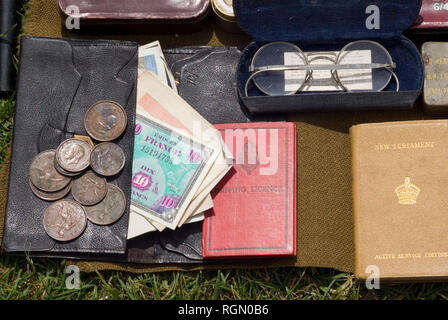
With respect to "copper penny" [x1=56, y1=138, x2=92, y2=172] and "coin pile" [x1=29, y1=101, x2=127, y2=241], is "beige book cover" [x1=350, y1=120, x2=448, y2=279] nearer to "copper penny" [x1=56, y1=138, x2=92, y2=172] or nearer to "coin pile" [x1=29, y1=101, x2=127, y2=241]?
"coin pile" [x1=29, y1=101, x2=127, y2=241]

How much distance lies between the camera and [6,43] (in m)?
2.24

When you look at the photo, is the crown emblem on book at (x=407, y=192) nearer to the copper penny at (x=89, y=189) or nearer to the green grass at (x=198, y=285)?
the green grass at (x=198, y=285)

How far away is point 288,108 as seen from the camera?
2078mm

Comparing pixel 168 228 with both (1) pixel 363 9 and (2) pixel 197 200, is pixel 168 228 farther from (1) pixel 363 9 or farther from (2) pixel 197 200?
(1) pixel 363 9

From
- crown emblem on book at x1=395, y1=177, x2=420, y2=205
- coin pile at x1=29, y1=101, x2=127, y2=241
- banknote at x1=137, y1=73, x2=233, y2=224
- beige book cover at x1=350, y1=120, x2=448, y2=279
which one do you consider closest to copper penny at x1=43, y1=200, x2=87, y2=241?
coin pile at x1=29, y1=101, x2=127, y2=241

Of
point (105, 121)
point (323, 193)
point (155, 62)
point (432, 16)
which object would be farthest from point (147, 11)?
point (432, 16)

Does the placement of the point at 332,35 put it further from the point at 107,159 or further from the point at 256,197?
the point at 107,159

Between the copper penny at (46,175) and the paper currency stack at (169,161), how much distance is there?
0.26 m

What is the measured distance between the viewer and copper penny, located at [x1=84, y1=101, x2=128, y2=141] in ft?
6.85

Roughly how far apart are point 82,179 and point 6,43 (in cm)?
64

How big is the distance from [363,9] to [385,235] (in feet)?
2.57

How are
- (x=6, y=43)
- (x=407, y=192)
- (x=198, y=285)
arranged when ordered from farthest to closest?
1. (x=6, y=43)
2. (x=198, y=285)
3. (x=407, y=192)

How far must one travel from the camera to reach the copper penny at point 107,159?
6.76ft

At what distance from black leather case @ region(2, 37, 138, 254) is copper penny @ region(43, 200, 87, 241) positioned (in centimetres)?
2
